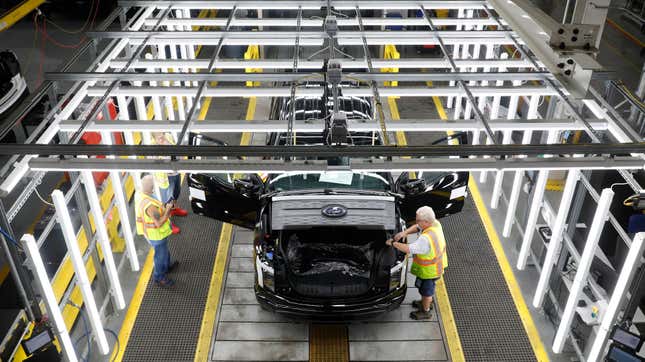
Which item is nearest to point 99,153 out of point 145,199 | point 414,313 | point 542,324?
point 145,199

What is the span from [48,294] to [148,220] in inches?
70.4

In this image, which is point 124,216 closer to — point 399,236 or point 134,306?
point 134,306

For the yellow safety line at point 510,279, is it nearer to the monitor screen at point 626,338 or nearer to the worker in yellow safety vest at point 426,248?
the worker in yellow safety vest at point 426,248

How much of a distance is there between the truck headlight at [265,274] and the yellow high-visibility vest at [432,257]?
1.70 metres

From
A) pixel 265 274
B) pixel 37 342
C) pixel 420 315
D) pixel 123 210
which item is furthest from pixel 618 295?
pixel 123 210

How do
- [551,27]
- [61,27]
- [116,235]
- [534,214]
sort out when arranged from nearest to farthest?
1. [551,27]
2. [534,214]
3. [116,235]
4. [61,27]

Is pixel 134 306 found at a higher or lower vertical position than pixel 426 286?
lower

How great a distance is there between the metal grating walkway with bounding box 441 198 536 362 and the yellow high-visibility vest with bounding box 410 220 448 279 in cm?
96

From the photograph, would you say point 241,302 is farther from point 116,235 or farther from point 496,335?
point 496,335

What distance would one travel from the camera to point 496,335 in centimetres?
684

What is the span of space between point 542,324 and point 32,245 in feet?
19.3

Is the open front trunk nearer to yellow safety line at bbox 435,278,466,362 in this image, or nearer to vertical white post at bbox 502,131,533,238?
yellow safety line at bbox 435,278,466,362

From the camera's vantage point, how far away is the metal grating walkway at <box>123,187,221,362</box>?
6.59 meters

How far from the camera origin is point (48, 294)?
208 inches
